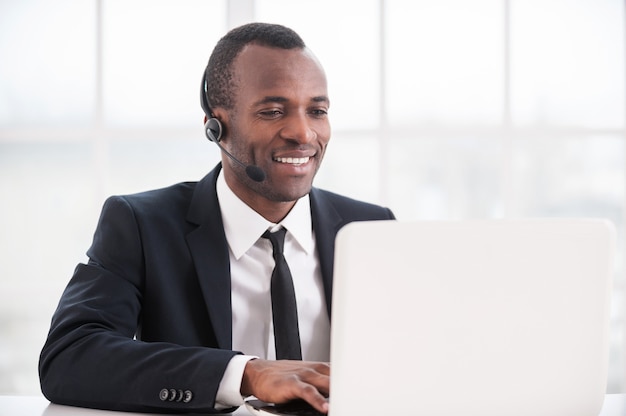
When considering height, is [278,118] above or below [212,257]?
above

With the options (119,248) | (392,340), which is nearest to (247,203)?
(119,248)

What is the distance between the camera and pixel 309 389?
1.22 m

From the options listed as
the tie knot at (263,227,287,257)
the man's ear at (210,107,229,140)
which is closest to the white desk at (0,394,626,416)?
the tie knot at (263,227,287,257)

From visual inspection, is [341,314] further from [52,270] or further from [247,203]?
[52,270]

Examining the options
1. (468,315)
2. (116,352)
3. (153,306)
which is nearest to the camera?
(468,315)

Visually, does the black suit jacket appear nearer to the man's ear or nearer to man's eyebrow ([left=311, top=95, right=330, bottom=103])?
the man's ear

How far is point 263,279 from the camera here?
1.94 meters

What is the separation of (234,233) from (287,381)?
0.73 metres

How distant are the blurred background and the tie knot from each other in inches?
68.3

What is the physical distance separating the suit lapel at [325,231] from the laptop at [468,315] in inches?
35.4

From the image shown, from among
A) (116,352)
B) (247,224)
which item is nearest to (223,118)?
(247,224)

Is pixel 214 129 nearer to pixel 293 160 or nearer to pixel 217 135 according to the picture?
pixel 217 135

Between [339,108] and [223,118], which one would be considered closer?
[223,118]

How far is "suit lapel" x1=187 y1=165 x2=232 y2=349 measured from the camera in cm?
181
